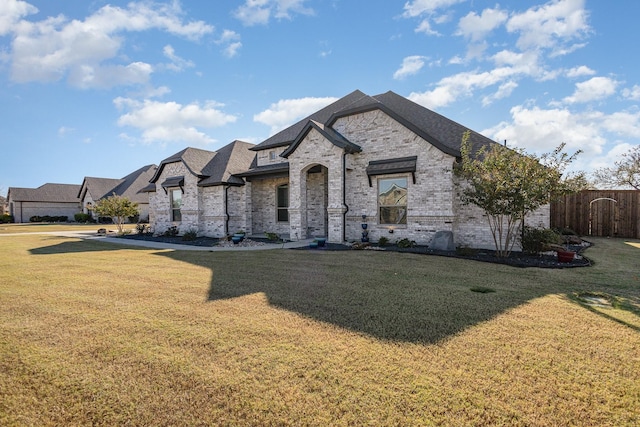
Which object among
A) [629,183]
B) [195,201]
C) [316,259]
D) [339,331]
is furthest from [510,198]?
[629,183]

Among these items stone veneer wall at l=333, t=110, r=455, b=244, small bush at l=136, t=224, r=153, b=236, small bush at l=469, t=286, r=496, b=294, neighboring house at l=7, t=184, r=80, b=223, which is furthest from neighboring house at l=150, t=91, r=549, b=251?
neighboring house at l=7, t=184, r=80, b=223

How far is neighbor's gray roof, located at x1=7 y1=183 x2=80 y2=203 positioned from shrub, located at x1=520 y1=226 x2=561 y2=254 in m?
58.6

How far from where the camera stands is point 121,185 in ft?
139

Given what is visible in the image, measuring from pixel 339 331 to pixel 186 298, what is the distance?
3.17 m

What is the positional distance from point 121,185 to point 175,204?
95.5 ft

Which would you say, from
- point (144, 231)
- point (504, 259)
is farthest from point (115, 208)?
point (504, 259)

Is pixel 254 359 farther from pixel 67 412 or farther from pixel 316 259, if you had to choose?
pixel 316 259

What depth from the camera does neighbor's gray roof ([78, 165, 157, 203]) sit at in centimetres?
3966

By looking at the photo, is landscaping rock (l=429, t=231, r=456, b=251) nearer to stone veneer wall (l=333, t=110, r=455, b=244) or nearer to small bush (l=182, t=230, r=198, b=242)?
stone veneer wall (l=333, t=110, r=455, b=244)

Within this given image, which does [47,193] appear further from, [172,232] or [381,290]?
[381,290]

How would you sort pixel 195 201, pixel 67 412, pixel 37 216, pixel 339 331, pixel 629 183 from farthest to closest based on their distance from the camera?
pixel 37 216 < pixel 629 183 < pixel 195 201 < pixel 339 331 < pixel 67 412

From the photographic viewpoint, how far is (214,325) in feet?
14.0

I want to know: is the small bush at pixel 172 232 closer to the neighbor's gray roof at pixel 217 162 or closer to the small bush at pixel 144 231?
the small bush at pixel 144 231

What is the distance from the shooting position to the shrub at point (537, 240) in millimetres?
9578
